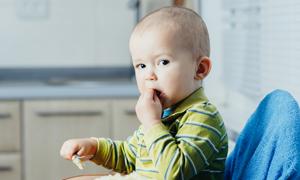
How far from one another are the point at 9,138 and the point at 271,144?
1.92 m

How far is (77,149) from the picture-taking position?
1.24m

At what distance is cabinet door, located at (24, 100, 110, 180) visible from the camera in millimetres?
2836

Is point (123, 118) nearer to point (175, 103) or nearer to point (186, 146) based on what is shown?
point (175, 103)

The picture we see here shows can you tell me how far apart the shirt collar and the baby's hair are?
78mm

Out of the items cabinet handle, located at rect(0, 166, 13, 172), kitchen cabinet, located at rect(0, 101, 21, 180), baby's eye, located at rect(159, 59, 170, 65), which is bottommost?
cabinet handle, located at rect(0, 166, 13, 172)

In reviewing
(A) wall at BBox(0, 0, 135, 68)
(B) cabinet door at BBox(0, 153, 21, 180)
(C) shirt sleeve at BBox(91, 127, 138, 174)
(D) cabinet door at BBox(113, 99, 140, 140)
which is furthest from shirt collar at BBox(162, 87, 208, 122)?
(A) wall at BBox(0, 0, 135, 68)

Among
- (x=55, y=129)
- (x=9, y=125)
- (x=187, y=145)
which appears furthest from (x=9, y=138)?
(x=187, y=145)

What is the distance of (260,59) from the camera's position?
1.99 metres

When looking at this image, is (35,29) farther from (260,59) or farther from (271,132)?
(271,132)

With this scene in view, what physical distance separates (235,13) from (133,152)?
114cm

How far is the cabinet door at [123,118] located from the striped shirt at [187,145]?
1640mm

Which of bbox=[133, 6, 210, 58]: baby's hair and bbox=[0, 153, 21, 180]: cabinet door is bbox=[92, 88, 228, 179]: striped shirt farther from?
bbox=[0, 153, 21, 180]: cabinet door

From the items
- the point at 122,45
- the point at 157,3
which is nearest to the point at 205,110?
the point at 157,3

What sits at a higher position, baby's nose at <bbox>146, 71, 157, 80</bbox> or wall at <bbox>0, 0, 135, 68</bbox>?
baby's nose at <bbox>146, 71, 157, 80</bbox>
